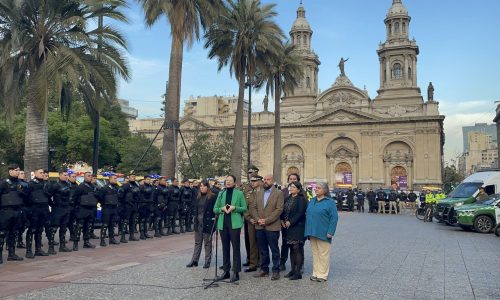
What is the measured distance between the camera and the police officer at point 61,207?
1086 cm

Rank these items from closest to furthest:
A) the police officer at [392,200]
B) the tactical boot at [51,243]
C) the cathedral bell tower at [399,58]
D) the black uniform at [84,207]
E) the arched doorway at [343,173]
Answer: the tactical boot at [51,243] → the black uniform at [84,207] → the police officer at [392,200] → the cathedral bell tower at [399,58] → the arched doorway at [343,173]

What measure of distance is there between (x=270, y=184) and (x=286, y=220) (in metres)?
0.76

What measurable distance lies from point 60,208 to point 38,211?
669 mm

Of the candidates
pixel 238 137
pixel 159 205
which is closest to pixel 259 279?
pixel 159 205

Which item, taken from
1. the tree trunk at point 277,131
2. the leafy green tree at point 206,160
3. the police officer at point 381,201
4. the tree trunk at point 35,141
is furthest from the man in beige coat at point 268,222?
the leafy green tree at point 206,160

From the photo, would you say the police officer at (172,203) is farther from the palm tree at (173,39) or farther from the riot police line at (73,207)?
the palm tree at (173,39)

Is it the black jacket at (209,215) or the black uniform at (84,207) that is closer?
the black jacket at (209,215)

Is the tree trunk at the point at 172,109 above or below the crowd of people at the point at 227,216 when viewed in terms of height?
above

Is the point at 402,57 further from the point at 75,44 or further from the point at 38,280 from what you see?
the point at 38,280

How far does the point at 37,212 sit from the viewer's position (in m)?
10.3

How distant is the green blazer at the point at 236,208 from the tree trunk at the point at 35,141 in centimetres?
817

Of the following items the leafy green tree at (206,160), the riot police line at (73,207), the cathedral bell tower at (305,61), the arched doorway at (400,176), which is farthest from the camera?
the cathedral bell tower at (305,61)

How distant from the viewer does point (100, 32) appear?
15.7 meters

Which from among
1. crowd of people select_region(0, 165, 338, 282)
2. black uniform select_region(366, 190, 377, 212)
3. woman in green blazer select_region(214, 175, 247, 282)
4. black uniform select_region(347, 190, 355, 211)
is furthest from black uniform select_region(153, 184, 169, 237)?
black uniform select_region(347, 190, 355, 211)
